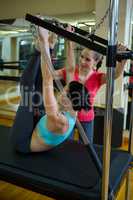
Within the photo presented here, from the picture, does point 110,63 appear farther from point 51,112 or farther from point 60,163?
point 60,163

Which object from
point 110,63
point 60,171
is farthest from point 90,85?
point 110,63

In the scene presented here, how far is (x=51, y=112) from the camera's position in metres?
1.48

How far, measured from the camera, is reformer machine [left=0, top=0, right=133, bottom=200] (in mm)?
1141

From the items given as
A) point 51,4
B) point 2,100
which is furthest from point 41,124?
point 2,100

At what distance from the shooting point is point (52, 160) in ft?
5.64

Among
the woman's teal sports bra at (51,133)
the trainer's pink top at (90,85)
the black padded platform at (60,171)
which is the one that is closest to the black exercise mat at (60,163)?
the black padded platform at (60,171)

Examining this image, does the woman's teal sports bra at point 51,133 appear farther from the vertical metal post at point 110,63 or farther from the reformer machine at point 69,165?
the vertical metal post at point 110,63

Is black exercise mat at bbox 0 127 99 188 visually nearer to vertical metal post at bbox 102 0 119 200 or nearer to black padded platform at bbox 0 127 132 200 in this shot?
black padded platform at bbox 0 127 132 200

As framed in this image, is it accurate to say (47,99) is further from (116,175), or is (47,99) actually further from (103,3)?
→ (103,3)

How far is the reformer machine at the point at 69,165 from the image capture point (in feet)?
3.74

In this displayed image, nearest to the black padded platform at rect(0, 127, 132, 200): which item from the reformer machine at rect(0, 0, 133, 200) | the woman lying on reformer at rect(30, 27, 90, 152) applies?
the reformer machine at rect(0, 0, 133, 200)

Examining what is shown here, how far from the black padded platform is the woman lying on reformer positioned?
13cm

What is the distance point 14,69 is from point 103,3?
219 cm

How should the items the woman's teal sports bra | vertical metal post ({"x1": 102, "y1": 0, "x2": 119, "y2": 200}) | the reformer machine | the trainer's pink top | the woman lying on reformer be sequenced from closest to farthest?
vertical metal post ({"x1": 102, "y1": 0, "x2": 119, "y2": 200}) < the reformer machine < the woman lying on reformer < the woman's teal sports bra < the trainer's pink top
